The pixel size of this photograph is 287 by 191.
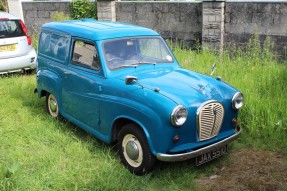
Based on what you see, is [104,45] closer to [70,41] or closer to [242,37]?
[70,41]

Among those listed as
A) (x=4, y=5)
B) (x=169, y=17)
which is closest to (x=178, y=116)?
(x=169, y=17)

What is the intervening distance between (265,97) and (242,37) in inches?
128

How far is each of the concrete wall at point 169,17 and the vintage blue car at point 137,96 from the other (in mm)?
4177

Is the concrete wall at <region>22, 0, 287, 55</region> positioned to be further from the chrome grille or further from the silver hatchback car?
the chrome grille

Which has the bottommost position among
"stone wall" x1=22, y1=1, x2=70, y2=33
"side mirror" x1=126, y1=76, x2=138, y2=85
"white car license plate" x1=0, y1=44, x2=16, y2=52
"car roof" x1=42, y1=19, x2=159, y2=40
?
"side mirror" x1=126, y1=76, x2=138, y2=85

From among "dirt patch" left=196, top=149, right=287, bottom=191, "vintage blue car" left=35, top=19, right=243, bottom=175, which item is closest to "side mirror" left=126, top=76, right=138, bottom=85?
"vintage blue car" left=35, top=19, right=243, bottom=175

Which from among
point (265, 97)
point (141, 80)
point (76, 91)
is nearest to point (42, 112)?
point (76, 91)

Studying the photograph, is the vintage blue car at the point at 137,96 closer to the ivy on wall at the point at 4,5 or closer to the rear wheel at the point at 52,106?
the rear wheel at the point at 52,106

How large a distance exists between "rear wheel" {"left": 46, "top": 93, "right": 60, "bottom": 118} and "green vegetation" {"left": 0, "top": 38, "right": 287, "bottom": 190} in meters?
0.12

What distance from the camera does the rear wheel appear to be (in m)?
5.73

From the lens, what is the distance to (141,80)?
4.25m

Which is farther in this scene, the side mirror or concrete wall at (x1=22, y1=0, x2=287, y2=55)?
concrete wall at (x1=22, y1=0, x2=287, y2=55)

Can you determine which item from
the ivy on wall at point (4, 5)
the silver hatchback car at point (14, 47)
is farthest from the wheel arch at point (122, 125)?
the ivy on wall at point (4, 5)

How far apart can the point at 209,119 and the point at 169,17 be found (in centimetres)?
600
